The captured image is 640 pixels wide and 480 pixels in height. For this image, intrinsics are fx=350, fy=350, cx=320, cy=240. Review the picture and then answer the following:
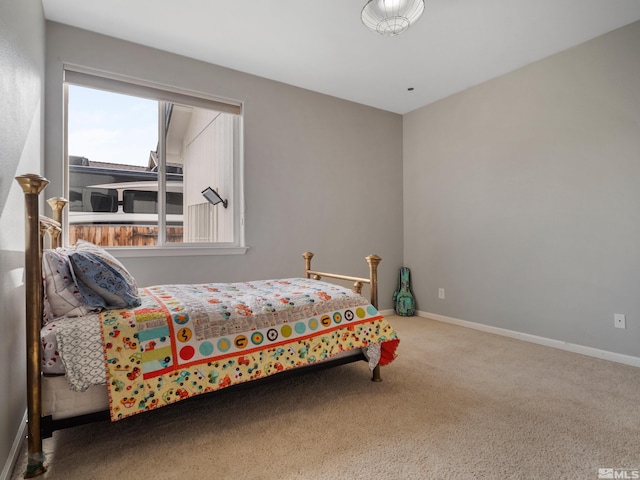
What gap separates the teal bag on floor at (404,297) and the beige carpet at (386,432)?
178cm

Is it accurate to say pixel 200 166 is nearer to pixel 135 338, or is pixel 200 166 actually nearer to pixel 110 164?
pixel 110 164

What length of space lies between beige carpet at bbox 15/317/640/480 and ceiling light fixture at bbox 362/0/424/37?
240 centimetres

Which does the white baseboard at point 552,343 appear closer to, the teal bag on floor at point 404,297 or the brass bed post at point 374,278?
the teal bag on floor at point 404,297

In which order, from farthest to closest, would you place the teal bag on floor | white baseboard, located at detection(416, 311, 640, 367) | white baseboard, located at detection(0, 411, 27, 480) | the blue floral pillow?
the teal bag on floor, white baseboard, located at detection(416, 311, 640, 367), the blue floral pillow, white baseboard, located at detection(0, 411, 27, 480)

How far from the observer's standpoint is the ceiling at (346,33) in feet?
8.05

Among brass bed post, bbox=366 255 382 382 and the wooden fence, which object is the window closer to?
the wooden fence

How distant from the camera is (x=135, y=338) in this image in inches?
61.0

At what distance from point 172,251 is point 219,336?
154 cm

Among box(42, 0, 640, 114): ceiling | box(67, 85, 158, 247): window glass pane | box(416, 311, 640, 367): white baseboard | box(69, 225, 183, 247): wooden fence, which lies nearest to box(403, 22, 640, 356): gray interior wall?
box(416, 311, 640, 367): white baseboard

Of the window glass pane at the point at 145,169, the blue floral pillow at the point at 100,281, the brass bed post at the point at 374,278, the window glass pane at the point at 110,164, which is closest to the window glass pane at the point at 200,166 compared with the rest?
the window glass pane at the point at 145,169

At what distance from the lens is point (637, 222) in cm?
263

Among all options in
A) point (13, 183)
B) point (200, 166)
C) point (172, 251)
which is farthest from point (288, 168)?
point (13, 183)

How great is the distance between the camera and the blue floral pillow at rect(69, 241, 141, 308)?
1.62 m

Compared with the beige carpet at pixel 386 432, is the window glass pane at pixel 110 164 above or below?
above
